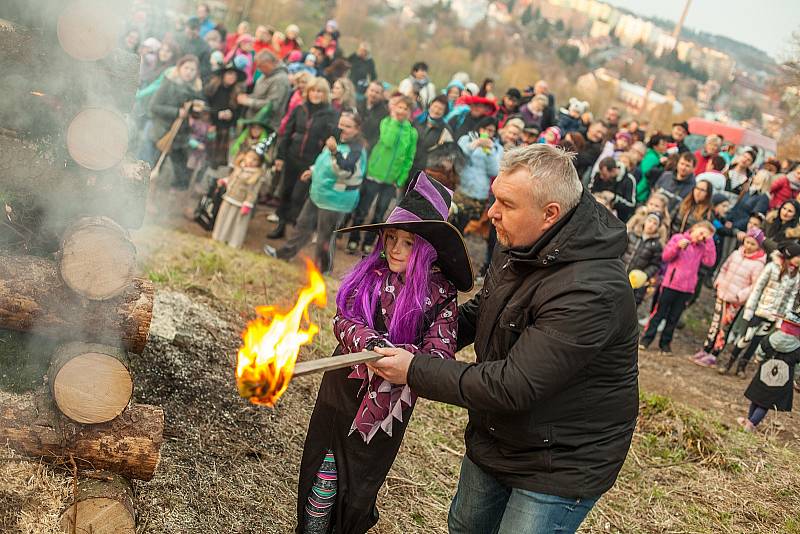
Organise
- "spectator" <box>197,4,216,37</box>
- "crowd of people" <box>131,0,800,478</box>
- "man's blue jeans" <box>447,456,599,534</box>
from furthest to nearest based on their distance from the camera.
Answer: "spectator" <box>197,4,216,37</box> → "crowd of people" <box>131,0,800,478</box> → "man's blue jeans" <box>447,456,599,534</box>

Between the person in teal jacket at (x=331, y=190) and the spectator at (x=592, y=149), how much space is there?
12.6 ft

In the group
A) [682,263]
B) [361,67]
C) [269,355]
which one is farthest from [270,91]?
[269,355]

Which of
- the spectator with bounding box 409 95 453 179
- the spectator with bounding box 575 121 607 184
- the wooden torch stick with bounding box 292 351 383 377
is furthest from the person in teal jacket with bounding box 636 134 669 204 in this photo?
the wooden torch stick with bounding box 292 351 383 377

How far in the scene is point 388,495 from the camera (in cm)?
473

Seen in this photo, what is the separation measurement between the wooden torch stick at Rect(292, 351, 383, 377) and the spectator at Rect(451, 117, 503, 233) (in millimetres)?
6920

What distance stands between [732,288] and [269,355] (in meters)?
8.17

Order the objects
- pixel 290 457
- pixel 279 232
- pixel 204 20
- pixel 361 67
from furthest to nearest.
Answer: pixel 361 67, pixel 204 20, pixel 279 232, pixel 290 457

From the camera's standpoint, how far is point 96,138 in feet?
12.0

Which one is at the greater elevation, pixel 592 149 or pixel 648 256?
pixel 592 149

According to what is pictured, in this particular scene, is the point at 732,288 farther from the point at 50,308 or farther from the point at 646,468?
the point at 50,308

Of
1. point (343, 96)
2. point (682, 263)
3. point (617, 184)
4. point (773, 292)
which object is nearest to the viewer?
point (773, 292)

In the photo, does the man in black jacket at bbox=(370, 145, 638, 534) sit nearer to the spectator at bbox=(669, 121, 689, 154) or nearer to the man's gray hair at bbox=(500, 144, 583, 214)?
the man's gray hair at bbox=(500, 144, 583, 214)

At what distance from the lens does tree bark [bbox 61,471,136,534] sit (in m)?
3.21

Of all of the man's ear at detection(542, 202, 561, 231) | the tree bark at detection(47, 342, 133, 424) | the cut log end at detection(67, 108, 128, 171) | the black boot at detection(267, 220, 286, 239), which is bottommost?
the black boot at detection(267, 220, 286, 239)
